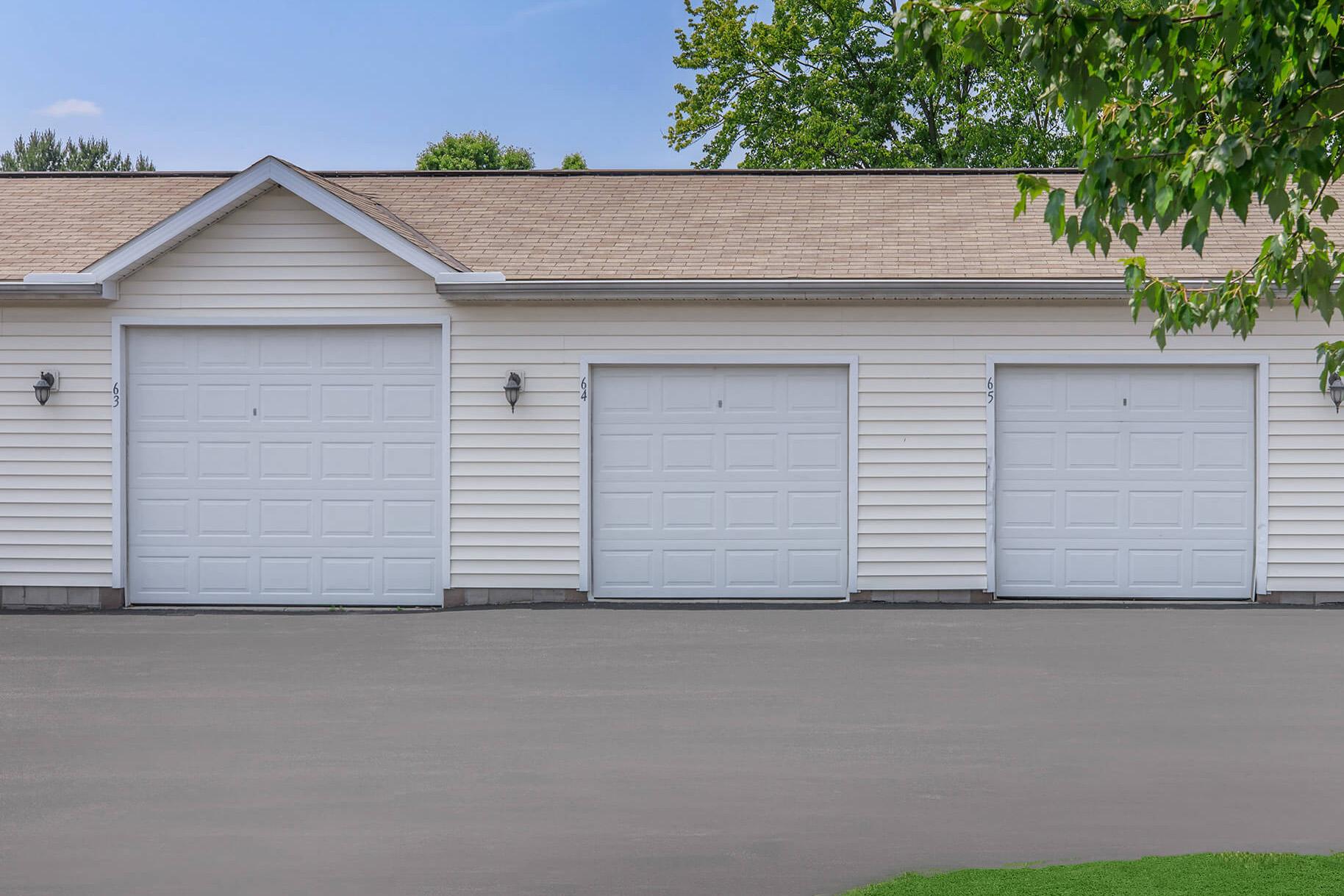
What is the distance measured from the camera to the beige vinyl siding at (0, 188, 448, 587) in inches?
484

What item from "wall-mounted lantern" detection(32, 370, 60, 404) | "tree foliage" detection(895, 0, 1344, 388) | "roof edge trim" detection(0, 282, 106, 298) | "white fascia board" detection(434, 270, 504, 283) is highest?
"white fascia board" detection(434, 270, 504, 283)

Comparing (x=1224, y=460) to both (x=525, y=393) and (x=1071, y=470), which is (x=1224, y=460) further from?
(x=525, y=393)

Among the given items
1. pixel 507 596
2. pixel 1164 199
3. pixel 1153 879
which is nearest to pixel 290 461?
pixel 507 596

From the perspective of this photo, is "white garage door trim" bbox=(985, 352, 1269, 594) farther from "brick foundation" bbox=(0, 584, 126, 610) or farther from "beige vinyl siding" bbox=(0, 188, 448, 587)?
"brick foundation" bbox=(0, 584, 126, 610)

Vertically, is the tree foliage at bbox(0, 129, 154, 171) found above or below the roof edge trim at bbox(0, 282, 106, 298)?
above

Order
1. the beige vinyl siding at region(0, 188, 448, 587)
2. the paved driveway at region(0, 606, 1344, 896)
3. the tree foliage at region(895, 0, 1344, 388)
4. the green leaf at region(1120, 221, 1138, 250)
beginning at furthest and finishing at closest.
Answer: the beige vinyl siding at region(0, 188, 448, 587), the paved driveway at region(0, 606, 1344, 896), the green leaf at region(1120, 221, 1138, 250), the tree foliage at region(895, 0, 1344, 388)

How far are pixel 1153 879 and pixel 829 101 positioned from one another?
2698 cm

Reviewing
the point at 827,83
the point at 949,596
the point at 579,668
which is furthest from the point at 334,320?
the point at 827,83

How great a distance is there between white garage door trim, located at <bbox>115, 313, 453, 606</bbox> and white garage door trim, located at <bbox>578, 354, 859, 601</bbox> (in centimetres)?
126

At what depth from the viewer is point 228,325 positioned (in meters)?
12.4

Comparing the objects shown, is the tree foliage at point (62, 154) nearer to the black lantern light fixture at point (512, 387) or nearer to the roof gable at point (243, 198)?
the roof gable at point (243, 198)

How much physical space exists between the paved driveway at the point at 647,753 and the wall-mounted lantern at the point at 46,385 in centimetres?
266

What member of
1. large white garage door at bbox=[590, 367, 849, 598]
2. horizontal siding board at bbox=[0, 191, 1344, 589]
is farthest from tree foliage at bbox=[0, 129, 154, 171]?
large white garage door at bbox=[590, 367, 849, 598]

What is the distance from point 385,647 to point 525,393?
3.12 meters
